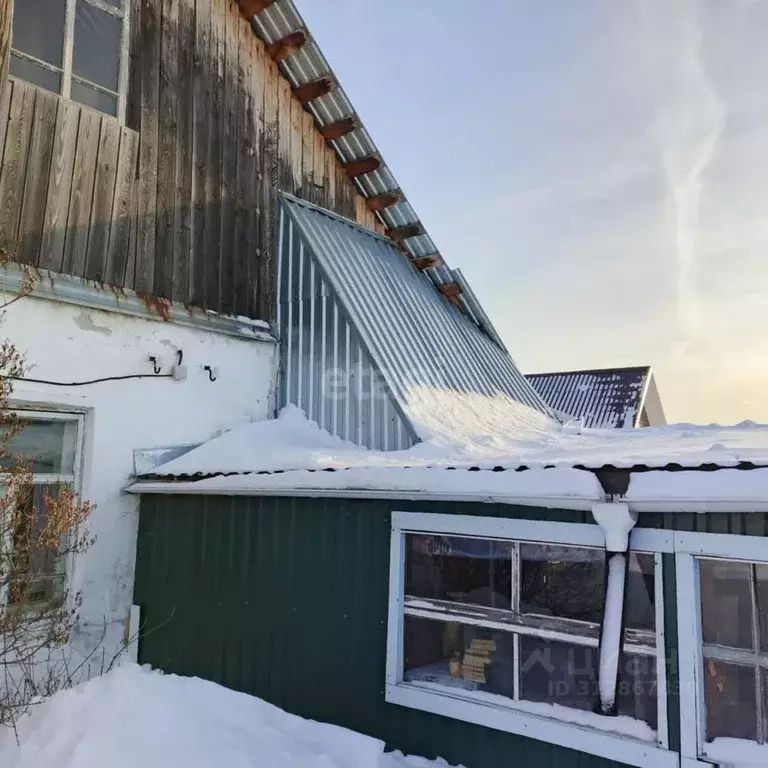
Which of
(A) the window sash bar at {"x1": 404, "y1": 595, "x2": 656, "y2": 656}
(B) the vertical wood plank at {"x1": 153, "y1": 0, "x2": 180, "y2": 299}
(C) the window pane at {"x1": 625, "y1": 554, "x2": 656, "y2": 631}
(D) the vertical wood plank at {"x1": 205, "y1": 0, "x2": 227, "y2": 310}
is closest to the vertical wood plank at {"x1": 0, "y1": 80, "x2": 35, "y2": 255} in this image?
(B) the vertical wood plank at {"x1": 153, "y1": 0, "x2": 180, "y2": 299}

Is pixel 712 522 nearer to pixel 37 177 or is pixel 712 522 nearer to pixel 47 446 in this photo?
pixel 47 446

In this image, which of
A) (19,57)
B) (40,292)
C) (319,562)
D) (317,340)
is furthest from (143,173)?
(319,562)

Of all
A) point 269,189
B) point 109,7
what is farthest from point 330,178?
point 109,7

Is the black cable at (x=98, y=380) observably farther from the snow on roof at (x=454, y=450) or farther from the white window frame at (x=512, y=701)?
the white window frame at (x=512, y=701)

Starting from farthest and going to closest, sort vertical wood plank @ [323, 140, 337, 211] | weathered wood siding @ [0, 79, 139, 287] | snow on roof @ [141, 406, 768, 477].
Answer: vertical wood plank @ [323, 140, 337, 211] < weathered wood siding @ [0, 79, 139, 287] < snow on roof @ [141, 406, 768, 477]

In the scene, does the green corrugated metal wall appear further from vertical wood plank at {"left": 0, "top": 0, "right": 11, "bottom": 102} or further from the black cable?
vertical wood plank at {"left": 0, "top": 0, "right": 11, "bottom": 102}

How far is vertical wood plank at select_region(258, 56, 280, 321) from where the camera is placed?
779 centimetres

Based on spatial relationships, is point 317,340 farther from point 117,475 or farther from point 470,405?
point 117,475

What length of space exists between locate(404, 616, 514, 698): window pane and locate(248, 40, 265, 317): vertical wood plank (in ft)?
13.8

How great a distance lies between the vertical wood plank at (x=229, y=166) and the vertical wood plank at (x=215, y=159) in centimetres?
6

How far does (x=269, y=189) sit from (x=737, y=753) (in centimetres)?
705

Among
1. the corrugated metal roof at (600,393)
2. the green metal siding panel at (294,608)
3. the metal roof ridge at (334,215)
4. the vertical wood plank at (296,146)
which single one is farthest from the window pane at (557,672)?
the corrugated metal roof at (600,393)

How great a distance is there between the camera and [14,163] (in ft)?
18.3

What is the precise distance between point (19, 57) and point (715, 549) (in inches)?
259
